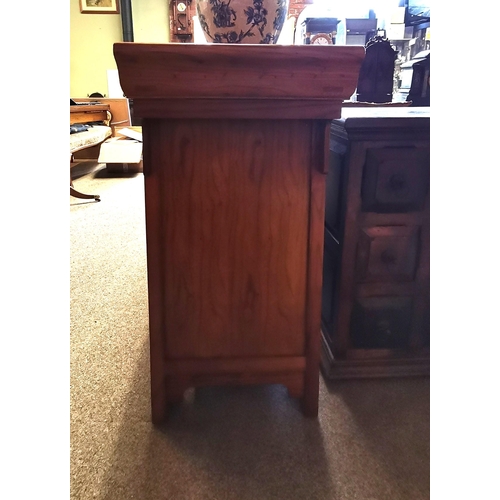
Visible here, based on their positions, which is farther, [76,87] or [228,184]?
[76,87]

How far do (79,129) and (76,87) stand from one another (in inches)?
86.3

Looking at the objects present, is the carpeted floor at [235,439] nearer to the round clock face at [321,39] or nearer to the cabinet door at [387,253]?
the cabinet door at [387,253]

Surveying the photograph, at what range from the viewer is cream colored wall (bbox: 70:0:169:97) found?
5023mm

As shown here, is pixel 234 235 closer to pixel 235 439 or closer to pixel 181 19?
pixel 235 439

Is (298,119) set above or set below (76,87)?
below

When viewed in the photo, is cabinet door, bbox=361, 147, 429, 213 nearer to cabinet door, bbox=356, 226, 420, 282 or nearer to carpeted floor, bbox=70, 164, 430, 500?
cabinet door, bbox=356, 226, 420, 282

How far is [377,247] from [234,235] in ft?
1.32

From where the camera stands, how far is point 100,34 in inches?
201

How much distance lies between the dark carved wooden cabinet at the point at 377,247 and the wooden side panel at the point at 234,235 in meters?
0.20

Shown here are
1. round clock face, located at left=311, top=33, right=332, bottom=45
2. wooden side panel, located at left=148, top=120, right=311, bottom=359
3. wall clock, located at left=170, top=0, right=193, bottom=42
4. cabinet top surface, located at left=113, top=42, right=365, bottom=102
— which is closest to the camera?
cabinet top surface, located at left=113, top=42, right=365, bottom=102

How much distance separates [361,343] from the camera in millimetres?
1175

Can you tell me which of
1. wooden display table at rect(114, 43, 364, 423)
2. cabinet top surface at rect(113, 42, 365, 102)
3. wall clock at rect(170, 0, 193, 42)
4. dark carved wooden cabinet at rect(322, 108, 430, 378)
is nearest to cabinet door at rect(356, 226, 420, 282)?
dark carved wooden cabinet at rect(322, 108, 430, 378)

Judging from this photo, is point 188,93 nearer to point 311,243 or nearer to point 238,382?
point 311,243

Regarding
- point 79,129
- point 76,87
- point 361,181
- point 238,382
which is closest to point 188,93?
point 361,181
